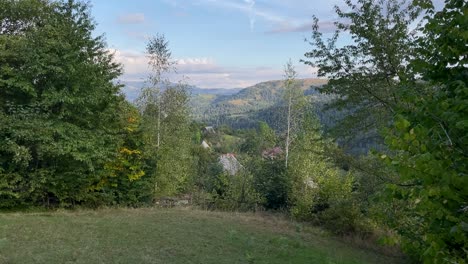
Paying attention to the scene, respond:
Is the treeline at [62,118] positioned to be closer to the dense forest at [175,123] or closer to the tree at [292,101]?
the dense forest at [175,123]

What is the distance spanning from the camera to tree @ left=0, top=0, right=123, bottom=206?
53.2ft

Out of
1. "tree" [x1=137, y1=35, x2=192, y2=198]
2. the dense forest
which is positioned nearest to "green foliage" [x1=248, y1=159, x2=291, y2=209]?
the dense forest

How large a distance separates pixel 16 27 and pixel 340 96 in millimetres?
16341

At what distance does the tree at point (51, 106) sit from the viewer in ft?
53.2

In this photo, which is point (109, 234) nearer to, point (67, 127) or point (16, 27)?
point (67, 127)

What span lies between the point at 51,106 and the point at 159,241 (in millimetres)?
9257

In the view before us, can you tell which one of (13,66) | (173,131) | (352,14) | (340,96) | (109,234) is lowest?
(109,234)

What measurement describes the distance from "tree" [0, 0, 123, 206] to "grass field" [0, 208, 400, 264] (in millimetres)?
2290

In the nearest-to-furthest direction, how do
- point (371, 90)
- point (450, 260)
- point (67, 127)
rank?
point (450, 260), point (371, 90), point (67, 127)

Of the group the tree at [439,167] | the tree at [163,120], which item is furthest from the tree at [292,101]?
the tree at [439,167]

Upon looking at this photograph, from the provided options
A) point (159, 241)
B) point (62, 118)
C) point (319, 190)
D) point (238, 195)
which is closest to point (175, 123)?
point (238, 195)

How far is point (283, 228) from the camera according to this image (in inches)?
690

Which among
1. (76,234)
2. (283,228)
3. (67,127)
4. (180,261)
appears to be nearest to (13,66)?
(67,127)

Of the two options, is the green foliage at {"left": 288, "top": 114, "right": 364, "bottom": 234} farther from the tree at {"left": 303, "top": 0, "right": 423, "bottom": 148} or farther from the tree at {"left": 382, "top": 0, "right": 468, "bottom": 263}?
the tree at {"left": 382, "top": 0, "right": 468, "bottom": 263}
